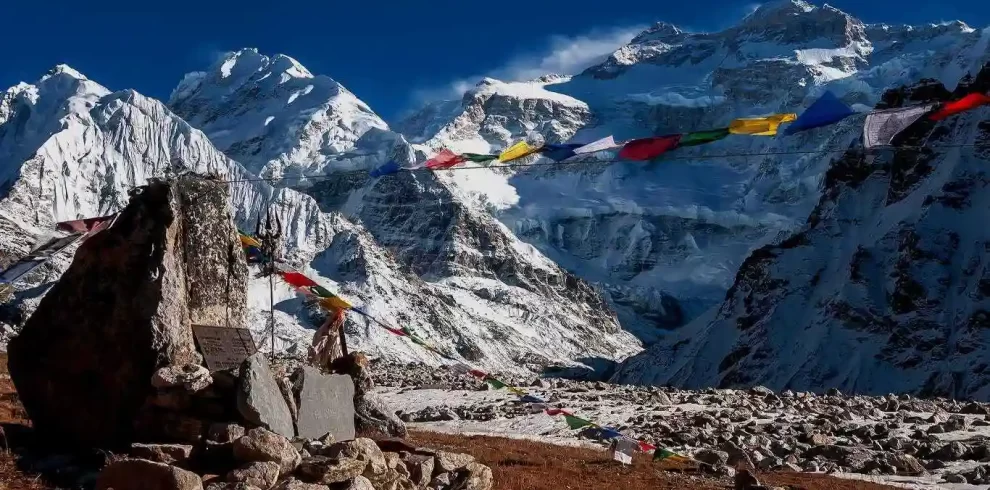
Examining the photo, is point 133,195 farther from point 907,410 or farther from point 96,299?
point 907,410

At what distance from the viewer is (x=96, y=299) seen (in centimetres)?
1334

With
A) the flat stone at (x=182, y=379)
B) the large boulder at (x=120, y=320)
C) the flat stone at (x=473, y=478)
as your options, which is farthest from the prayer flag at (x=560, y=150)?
the flat stone at (x=182, y=379)

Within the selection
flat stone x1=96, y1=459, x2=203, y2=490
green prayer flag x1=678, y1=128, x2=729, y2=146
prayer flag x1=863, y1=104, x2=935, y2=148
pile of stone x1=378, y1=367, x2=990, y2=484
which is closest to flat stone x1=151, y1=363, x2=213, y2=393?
flat stone x1=96, y1=459, x2=203, y2=490

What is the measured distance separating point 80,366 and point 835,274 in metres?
92.1

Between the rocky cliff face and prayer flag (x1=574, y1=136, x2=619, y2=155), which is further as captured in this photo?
the rocky cliff face

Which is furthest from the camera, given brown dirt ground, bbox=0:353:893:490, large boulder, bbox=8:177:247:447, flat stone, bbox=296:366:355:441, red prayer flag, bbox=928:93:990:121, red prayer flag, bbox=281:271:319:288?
red prayer flag, bbox=281:271:319:288

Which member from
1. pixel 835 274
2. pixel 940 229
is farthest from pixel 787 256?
pixel 940 229

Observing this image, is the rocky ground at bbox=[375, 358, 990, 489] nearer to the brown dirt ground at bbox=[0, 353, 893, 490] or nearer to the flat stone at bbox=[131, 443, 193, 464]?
the brown dirt ground at bbox=[0, 353, 893, 490]

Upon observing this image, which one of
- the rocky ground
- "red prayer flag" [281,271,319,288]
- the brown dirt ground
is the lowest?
the rocky ground

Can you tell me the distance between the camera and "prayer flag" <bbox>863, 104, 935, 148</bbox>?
15625mm

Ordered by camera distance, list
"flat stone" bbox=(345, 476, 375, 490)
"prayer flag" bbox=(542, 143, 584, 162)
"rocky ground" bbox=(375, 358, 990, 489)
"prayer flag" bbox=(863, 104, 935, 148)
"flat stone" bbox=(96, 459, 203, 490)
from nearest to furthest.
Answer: "flat stone" bbox=(96, 459, 203, 490) → "flat stone" bbox=(345, 476, 375, 490) → "prayer flag" bbox=(863, 104, 935, 148) → "rocky ground" bbox=(375, 358, 990, 489) → "prayer flag" bbox=(542, 143, 584, 162)

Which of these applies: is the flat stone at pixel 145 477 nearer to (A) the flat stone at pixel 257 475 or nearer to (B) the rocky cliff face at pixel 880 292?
(A) the flat stone at pixel 257 475

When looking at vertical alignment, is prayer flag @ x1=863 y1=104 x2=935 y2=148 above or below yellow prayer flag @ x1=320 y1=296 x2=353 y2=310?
above

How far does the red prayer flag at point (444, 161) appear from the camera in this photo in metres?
18.5
